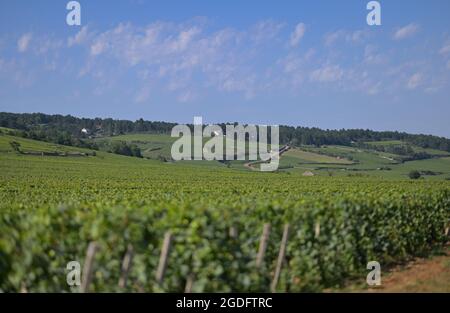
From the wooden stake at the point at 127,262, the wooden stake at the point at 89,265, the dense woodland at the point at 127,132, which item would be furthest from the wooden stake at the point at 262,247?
the dense woodland at the point at 127,132

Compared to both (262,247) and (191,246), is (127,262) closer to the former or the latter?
(191,246)

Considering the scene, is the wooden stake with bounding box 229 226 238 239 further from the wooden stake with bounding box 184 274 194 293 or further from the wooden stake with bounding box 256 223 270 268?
the wooden stake with bounding box 184 274 194 293

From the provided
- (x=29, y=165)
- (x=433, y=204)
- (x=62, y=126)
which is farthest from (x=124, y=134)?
(x=433, y=204)

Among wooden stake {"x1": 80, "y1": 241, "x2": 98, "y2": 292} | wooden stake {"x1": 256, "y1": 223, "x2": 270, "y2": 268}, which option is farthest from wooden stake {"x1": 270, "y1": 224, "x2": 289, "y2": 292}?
wooden stake {"x1": 80, "y1": 241, "x2": 98, "y2": 292}

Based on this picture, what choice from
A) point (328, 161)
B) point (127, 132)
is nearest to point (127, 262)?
point (328, 161)

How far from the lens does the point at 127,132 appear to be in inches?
6860

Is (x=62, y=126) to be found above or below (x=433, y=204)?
above

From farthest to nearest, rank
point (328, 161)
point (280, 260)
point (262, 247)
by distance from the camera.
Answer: point (328, 161) < point (280, 260) < point (262, 247)

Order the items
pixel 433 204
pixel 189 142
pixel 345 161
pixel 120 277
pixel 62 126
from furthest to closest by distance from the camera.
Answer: pixel 62 126 < pixel 189 142 < pixel 345 161 < pixel 433 204 < pixel 120 277

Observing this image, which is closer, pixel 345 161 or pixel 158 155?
pixel 345 161
